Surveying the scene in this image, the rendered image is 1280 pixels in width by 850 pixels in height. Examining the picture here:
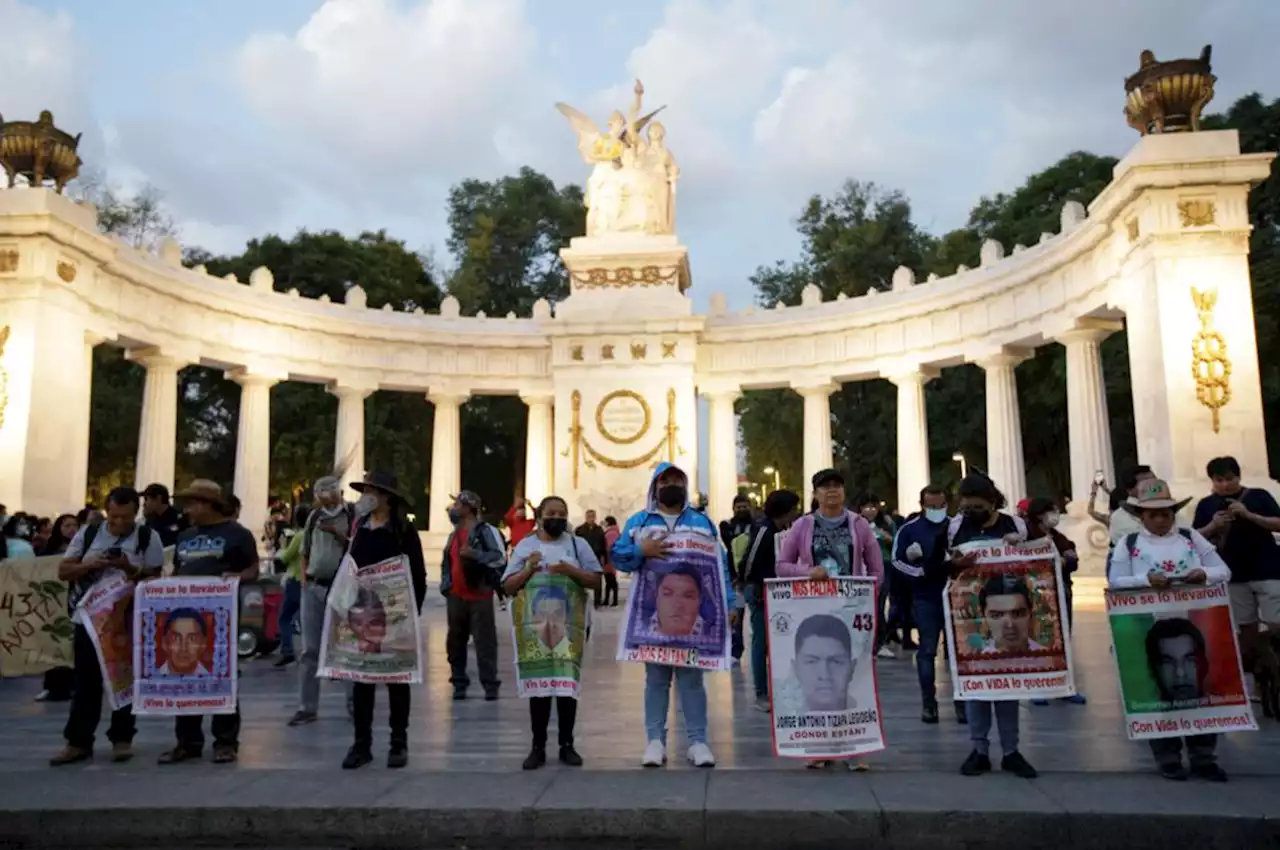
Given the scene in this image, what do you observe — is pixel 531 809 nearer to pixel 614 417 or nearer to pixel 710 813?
pixel 710 813

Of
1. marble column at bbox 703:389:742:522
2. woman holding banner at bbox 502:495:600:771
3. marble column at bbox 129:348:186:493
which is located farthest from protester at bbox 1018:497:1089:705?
marble column at bbox 129:348:186:493

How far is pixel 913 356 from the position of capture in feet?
110

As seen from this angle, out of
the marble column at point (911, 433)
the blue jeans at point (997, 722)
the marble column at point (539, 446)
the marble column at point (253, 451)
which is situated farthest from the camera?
the marble column at point (539, 446)

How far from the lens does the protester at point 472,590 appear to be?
1102 cm

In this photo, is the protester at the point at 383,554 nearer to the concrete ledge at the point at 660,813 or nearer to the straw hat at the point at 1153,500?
the concrete ledge at the point at 660,813

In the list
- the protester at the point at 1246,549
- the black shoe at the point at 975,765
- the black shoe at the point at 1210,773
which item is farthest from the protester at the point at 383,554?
the protester at the point at 1246,549

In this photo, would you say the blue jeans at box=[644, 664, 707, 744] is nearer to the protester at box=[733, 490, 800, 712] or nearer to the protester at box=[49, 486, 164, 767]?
the protester at box=[733, 490, 800, 712]

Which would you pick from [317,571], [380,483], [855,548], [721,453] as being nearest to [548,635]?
[380,483]

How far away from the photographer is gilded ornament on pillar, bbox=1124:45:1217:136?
21625 millimetres

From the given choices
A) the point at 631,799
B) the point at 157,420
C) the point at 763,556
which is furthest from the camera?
the point at 157,420

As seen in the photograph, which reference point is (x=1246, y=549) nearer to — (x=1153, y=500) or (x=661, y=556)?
(x=1153, y=500)

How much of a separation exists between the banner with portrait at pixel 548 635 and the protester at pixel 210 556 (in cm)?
230

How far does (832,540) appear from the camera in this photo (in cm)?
812

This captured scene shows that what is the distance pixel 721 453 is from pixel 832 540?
27635 mm
